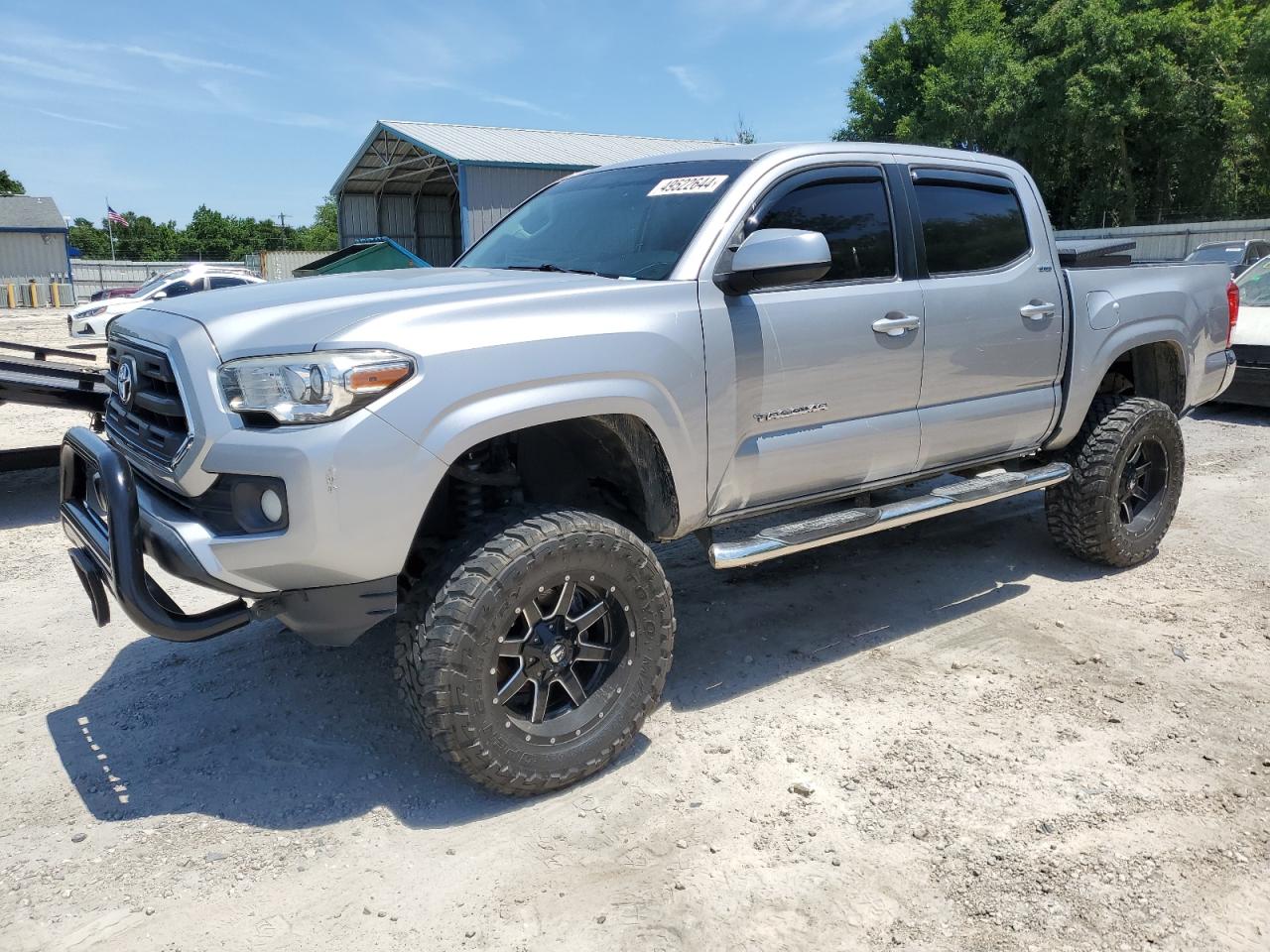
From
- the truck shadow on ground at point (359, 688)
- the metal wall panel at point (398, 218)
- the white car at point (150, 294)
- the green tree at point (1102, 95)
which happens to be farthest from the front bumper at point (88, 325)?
the green tree at point (1102, 95)

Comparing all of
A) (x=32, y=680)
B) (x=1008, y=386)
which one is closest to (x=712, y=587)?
(x=1008, y=386)

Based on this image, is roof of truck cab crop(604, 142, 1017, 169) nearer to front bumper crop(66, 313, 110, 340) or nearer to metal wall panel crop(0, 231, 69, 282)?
front bumper crop(66, 313, 110, 340)

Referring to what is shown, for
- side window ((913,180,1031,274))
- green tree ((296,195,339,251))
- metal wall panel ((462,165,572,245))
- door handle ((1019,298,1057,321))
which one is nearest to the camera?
side window ((913,180,1031,274))

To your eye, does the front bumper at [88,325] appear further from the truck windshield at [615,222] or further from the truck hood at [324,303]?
the truck hood at [324,303]

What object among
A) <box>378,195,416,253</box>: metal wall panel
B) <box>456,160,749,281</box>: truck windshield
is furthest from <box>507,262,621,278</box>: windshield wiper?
<box>378,195,416,253</box>: metal wall panel

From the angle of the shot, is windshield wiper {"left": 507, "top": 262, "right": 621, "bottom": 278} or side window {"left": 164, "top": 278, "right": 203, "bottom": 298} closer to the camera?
windshield wiper {"left": 507, "top": 262, "right": 621, "bottom": 278}

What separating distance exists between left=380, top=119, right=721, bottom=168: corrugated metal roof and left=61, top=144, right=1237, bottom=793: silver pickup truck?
22155mm

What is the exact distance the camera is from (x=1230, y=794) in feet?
10.6

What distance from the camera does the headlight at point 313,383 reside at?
2701 mm

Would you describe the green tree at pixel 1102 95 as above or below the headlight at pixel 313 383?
above

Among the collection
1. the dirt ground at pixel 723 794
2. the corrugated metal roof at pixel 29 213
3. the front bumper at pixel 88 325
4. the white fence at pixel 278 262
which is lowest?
the dirt ground at pixel 723 794

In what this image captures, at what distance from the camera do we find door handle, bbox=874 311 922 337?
3916 millimetres

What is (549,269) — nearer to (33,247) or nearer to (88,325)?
(88,325)

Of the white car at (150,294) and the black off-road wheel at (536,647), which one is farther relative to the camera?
the white car at (150,294)
